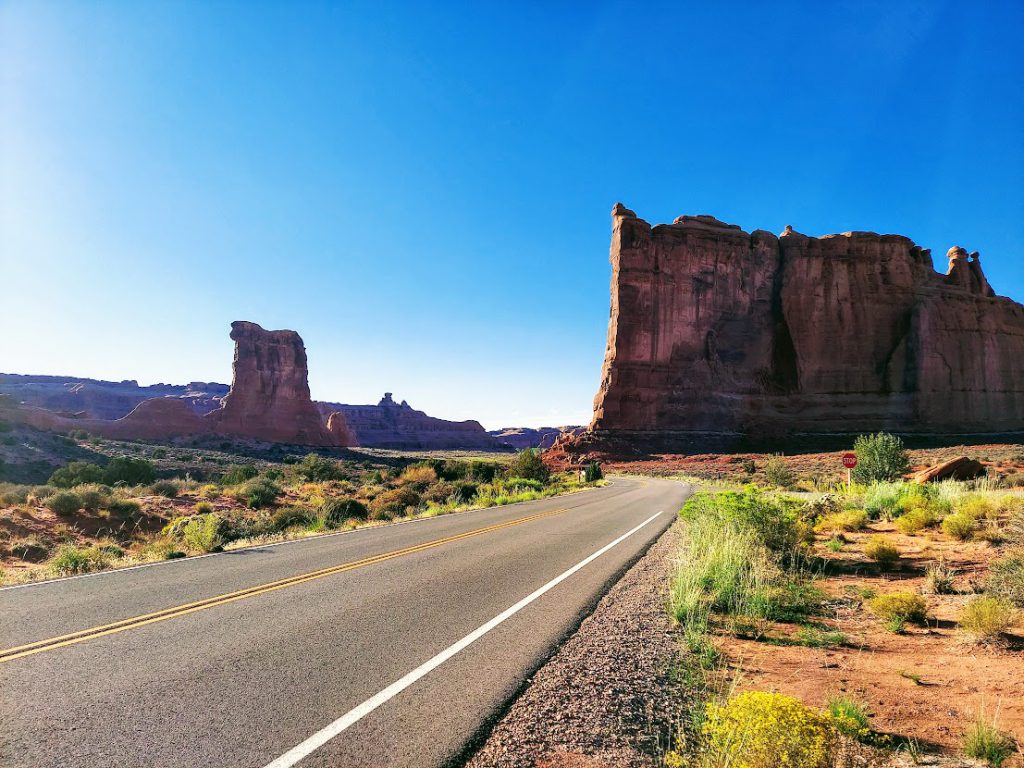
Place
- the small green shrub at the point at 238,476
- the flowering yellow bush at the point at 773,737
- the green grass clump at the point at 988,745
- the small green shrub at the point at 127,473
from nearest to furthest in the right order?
the flowering yellow bush at the point at 773,737 < the green grass clump at the point at 988,745 < the small green shrub at the point at 127,473 < the small green shrub at the point at 238,476

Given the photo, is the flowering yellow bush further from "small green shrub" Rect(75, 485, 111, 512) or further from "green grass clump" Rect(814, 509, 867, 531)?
"small green shrub" Rect(75, 485, 111, 512)

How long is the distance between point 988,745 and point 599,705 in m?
2.32

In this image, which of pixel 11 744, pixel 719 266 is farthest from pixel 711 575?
pixel 719 266

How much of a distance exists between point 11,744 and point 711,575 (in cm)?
705

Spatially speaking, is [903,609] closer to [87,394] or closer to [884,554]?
[884,554]

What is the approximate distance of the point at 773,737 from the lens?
112 inches

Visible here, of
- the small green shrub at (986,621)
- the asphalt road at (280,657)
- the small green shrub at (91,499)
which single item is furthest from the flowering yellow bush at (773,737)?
the small green shrub at (91,499)

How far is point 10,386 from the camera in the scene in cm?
11888

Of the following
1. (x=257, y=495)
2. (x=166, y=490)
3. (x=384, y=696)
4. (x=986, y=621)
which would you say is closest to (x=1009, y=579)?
(x=986, y=621)

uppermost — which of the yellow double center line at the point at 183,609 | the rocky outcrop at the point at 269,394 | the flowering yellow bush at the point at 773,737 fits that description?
Result: the rocky outcrop at the point at 269,394

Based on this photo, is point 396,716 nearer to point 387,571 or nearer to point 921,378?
point 387,571

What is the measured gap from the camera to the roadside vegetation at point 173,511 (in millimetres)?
11984

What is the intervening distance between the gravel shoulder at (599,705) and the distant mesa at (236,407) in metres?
60.4

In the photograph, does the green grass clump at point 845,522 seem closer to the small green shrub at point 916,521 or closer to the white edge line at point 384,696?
the small green shrub at point 916,521
